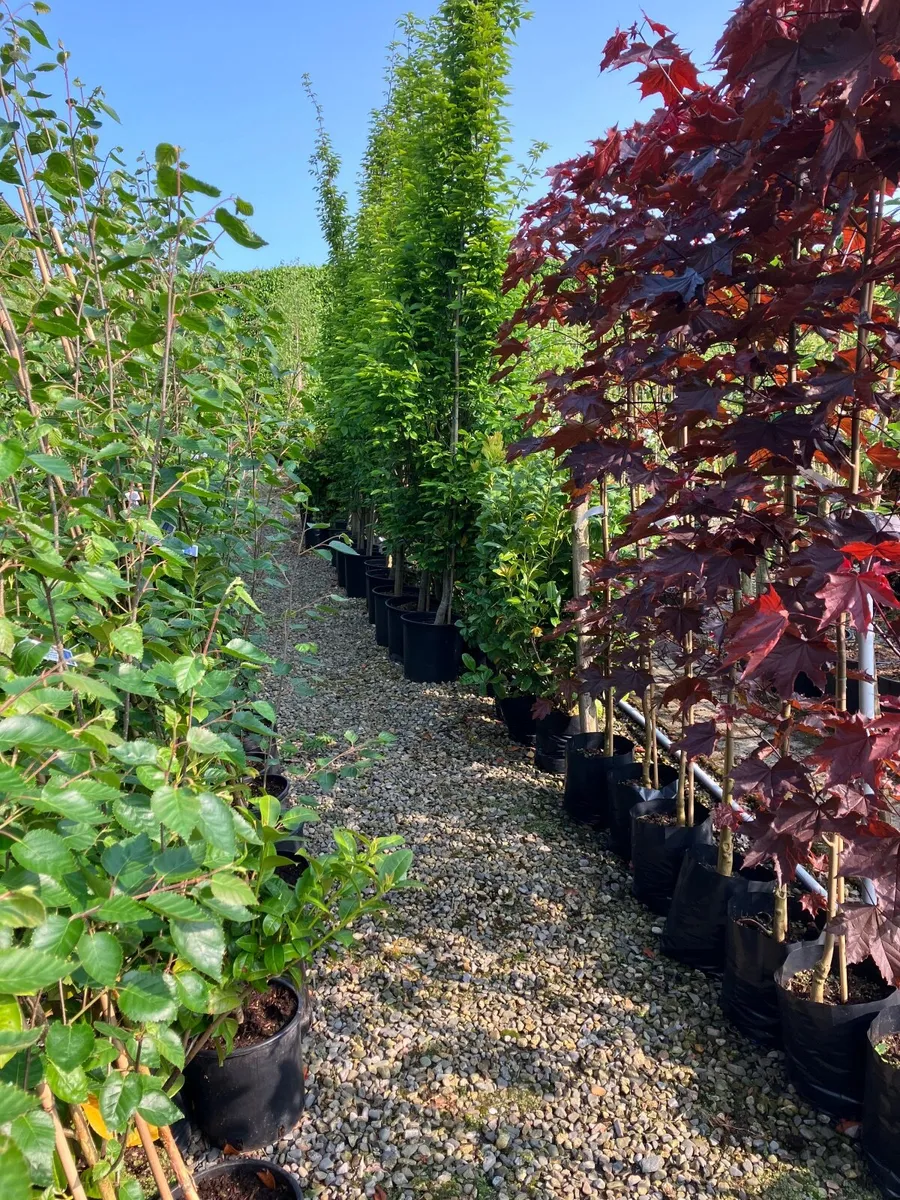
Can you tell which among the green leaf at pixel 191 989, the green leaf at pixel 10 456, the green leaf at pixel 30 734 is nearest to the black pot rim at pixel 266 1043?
the green leaf at pixel 191 989

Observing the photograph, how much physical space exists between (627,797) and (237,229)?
248cm

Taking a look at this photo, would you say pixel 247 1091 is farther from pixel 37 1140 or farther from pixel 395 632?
pixel 395 632

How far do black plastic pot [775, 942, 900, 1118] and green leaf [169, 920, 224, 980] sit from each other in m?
1.58

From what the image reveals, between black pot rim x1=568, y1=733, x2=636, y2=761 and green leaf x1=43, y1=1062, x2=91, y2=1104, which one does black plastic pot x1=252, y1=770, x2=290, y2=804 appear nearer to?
black pot rim x1=568, y1=733, x2=636, y2=761

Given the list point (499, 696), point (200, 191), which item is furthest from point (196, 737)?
point (499, 696)

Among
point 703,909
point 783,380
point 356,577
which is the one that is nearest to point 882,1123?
point 703,909

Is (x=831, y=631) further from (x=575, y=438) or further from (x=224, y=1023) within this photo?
(x=224, y=1023)

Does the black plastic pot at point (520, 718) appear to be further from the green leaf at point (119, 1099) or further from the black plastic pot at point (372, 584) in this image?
the green leaf at point (119, 1099)

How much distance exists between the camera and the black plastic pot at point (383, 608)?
20.1ft

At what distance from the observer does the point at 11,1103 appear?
665 millimetres

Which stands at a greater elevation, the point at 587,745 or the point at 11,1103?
the point at 11,1103

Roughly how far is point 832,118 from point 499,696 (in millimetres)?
3215

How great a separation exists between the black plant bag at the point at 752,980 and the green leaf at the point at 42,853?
1.93m

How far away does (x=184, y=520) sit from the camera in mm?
2365
